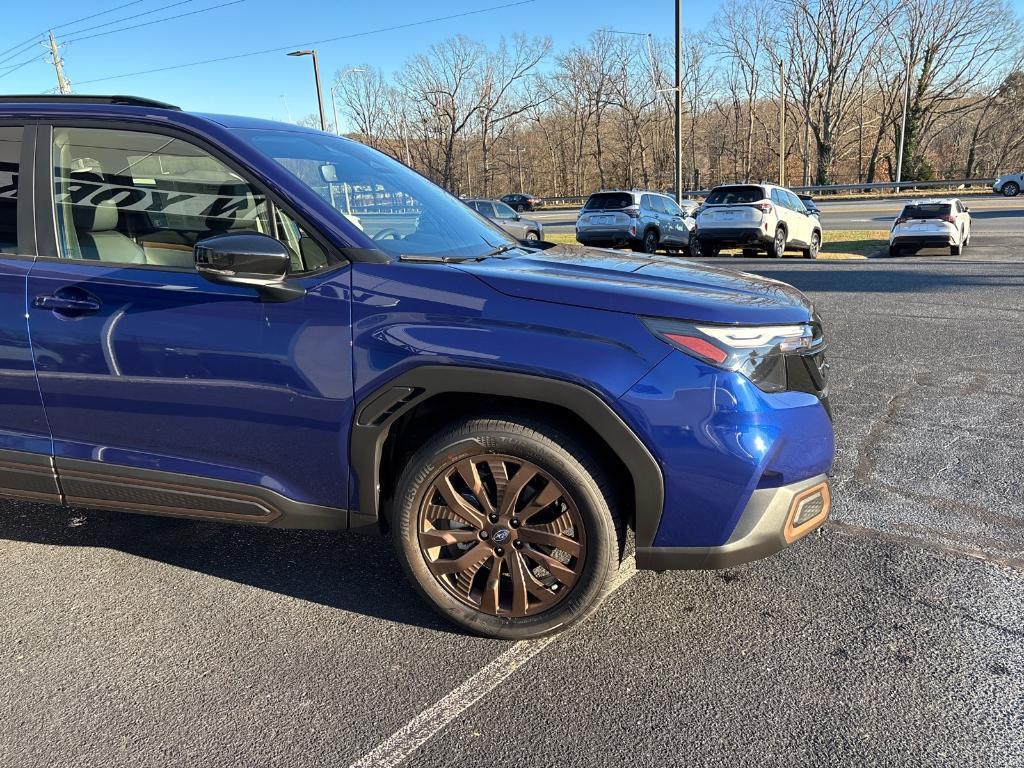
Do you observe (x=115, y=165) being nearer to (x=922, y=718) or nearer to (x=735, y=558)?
(x=735, y=558)

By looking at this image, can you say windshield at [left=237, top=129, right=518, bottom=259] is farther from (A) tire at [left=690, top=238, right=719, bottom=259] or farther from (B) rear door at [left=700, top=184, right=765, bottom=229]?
(A) tire at [left=690, top=238, right=719, bottom=259]

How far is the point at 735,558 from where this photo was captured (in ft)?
8.04

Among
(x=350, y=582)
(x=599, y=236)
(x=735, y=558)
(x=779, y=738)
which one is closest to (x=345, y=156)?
(x=350, y=582)

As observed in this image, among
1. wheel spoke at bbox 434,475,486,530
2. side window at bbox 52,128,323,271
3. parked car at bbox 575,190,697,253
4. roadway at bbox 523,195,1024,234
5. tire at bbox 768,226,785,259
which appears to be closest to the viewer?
wheel spoke at bbox 434,475,486,530

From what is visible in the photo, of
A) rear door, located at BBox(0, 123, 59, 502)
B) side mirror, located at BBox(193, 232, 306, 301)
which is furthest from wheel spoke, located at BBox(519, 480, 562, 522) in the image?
rear door, located at BBox(0, 123, 59, 502)

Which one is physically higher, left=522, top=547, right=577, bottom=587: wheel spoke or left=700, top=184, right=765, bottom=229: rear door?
left=700, top=184, right=765, bottom=229: rear door

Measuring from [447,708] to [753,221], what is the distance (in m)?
15.9

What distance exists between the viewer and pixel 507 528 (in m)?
2.57

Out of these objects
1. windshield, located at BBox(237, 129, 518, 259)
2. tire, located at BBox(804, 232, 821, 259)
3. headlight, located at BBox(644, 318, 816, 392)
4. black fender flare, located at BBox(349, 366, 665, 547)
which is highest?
windshield, located at BBox(237, 129, 518, 259)

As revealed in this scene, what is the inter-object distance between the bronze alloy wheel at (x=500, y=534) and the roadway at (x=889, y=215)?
23.8 m

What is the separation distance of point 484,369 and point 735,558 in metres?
1.07

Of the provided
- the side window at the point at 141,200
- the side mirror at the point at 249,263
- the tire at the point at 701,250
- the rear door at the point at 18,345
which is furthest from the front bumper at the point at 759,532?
the tire at the point at 701,250

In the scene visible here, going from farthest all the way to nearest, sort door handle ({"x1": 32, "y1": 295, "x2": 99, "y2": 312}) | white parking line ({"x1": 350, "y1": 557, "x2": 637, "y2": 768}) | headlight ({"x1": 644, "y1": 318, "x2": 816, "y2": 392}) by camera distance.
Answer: door handle ({"x1": 32, "y1": 295, "x2": 99, "y2": 312}) < headlight ({"x1": 644, "y1": 318, "x2": 816, "y2": 392}) < white parking line ({"x1": 350, "y1": 557, "x2": 637, "y2": 768})

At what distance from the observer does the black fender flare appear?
92.5 inches
